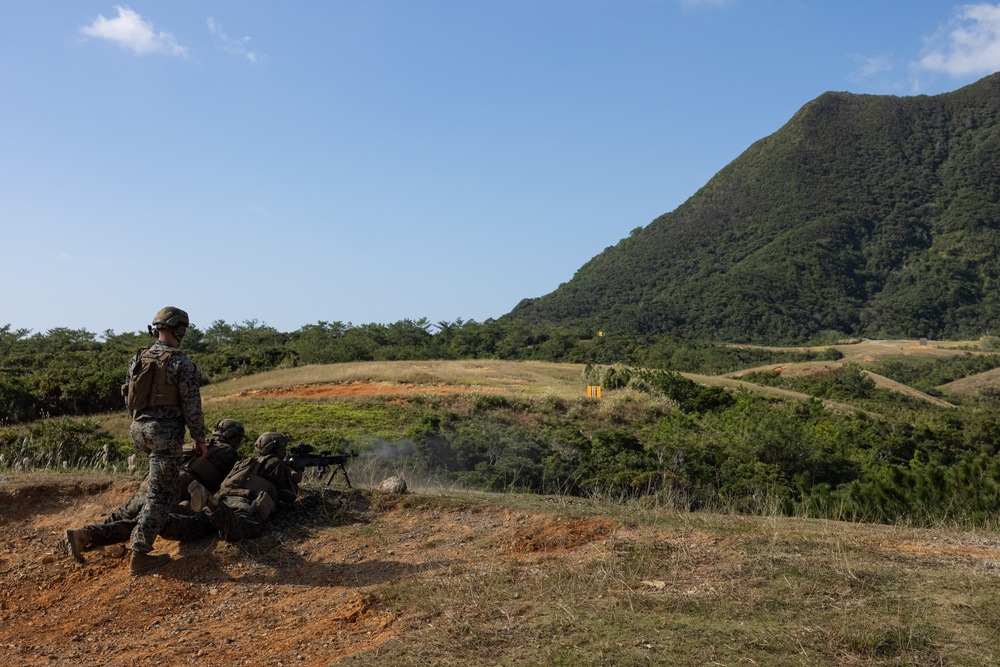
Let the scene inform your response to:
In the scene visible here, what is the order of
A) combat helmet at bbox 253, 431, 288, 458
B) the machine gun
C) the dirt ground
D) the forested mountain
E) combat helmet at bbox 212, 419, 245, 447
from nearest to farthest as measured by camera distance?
the dirt ground
combat helmet at bbox 253, 431, 288, 458
combat helmet at bbox 212, 419, 245, 447
the machine gun
the forested mountain

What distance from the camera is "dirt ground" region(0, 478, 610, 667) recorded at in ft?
15.0

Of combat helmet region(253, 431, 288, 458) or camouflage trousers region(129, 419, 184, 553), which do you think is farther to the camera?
combat helmet region(253, 431, 288, 458)

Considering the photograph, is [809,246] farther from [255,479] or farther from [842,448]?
[255,479]

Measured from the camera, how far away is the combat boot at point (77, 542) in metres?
5.92

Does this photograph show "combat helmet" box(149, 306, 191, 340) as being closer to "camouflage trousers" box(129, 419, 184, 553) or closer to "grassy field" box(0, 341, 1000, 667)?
"camouflage trousers" box(129, 419, 184, 553)

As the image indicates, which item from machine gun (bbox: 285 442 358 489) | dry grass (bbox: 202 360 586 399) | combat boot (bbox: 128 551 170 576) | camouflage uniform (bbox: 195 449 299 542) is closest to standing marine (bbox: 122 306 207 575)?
combat boot (bbox: 128 551 170 576)

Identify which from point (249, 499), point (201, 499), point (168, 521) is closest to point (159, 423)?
point (201, 499)

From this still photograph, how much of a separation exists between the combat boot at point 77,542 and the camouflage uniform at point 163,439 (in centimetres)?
46

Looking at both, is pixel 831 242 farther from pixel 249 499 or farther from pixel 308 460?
pixel 249 499

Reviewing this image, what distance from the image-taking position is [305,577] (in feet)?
18.3

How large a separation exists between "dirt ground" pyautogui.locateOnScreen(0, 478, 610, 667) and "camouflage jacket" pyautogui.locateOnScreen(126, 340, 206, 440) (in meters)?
0.96

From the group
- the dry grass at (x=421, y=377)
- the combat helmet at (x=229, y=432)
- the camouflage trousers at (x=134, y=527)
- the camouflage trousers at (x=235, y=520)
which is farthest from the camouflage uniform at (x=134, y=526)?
the dry grass at (x=421, y=377)

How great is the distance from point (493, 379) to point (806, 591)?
24958 mm

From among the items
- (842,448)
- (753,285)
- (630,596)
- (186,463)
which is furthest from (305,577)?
(753,285)
